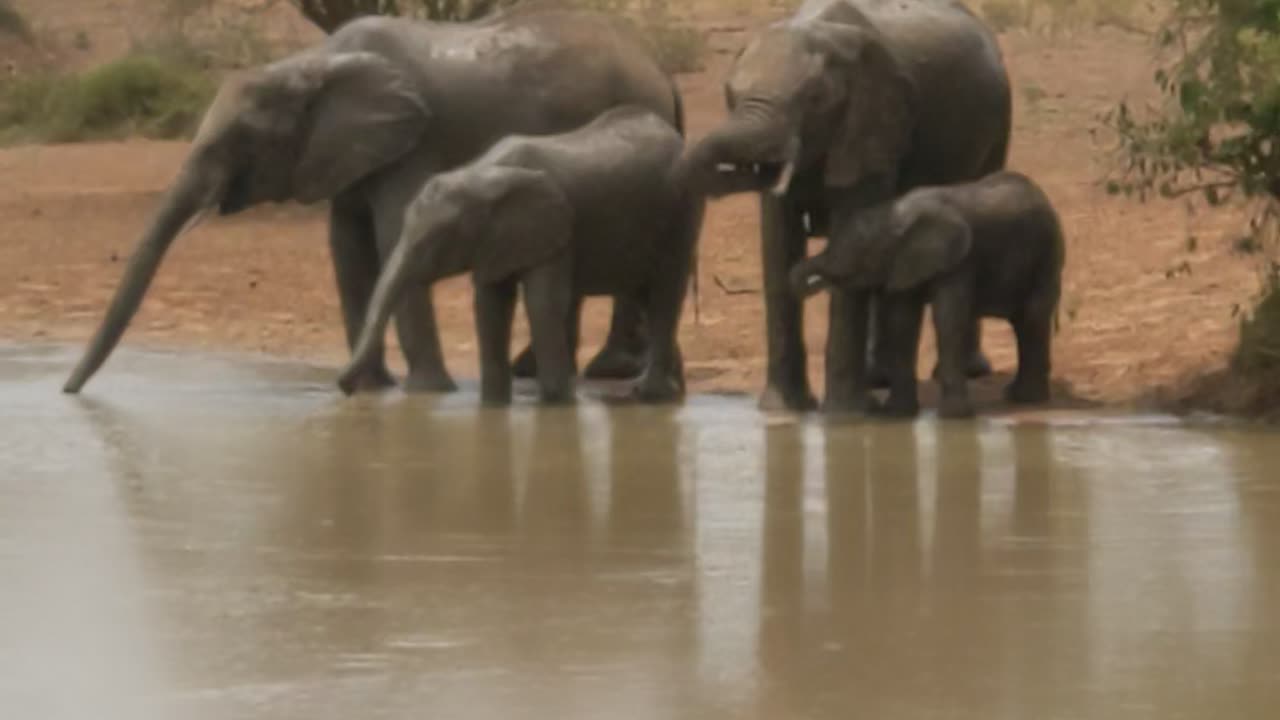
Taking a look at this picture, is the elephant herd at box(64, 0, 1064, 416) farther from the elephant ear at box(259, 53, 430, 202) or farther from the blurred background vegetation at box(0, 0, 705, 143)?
the blurred background vegetation at box(0, 0, 705, 143)

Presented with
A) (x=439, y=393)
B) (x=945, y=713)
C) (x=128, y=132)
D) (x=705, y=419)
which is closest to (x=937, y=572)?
(x=945, y=713)

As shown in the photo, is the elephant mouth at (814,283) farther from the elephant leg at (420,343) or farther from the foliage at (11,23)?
the foliage at (11,23)

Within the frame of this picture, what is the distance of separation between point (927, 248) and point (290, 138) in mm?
2945

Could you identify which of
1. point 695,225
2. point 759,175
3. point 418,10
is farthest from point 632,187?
point 418,10

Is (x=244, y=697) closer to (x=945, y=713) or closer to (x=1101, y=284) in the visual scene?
(x=945, y=713)

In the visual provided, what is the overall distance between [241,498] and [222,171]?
12.9 ft

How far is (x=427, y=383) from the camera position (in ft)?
42.5

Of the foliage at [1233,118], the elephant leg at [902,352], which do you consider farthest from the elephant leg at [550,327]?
the foliage at [1233,118]

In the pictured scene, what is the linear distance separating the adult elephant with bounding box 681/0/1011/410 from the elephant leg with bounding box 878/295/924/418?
104 millimetres

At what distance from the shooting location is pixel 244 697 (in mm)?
6539

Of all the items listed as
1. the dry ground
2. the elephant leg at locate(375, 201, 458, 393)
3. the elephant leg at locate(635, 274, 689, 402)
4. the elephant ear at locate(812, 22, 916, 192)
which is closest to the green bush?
the dry ground

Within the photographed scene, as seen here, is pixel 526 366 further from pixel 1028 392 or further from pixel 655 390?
pixel 1028 392

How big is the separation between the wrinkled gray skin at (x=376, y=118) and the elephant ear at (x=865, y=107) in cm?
159

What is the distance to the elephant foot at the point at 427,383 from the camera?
13.0m
